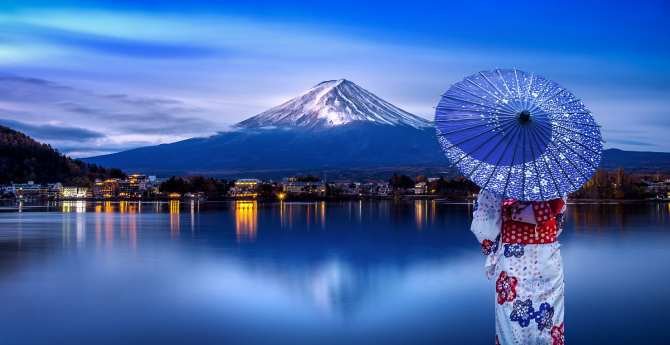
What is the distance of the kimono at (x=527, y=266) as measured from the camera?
3.92 metres

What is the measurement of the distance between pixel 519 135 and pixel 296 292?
522cm

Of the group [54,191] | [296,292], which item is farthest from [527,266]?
[54,191]

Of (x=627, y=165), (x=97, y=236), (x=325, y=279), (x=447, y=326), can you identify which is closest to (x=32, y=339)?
(x=447, y=326)

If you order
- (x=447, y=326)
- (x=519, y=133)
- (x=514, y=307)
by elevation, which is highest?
(x=519, y=133)

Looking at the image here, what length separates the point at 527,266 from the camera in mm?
3928

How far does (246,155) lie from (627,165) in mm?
64017

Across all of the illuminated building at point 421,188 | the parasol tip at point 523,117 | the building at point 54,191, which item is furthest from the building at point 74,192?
the parasol tip at point 523,117

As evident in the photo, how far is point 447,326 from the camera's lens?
21.5ft

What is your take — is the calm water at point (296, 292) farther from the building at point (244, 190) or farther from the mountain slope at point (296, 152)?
the mountain slope at point (296, 152)

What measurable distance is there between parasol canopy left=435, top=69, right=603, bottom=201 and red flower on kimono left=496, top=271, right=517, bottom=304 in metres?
0.41

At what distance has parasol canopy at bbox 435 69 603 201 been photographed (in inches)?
151

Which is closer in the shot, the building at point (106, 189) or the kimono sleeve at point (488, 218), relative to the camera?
the kimono sleeve at point (488, 218)

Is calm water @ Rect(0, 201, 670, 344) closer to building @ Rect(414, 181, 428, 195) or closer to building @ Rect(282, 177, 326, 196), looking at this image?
building @ Rect(282, 177, 326, 196)

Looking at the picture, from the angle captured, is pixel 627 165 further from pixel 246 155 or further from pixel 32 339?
pixel 32 339
